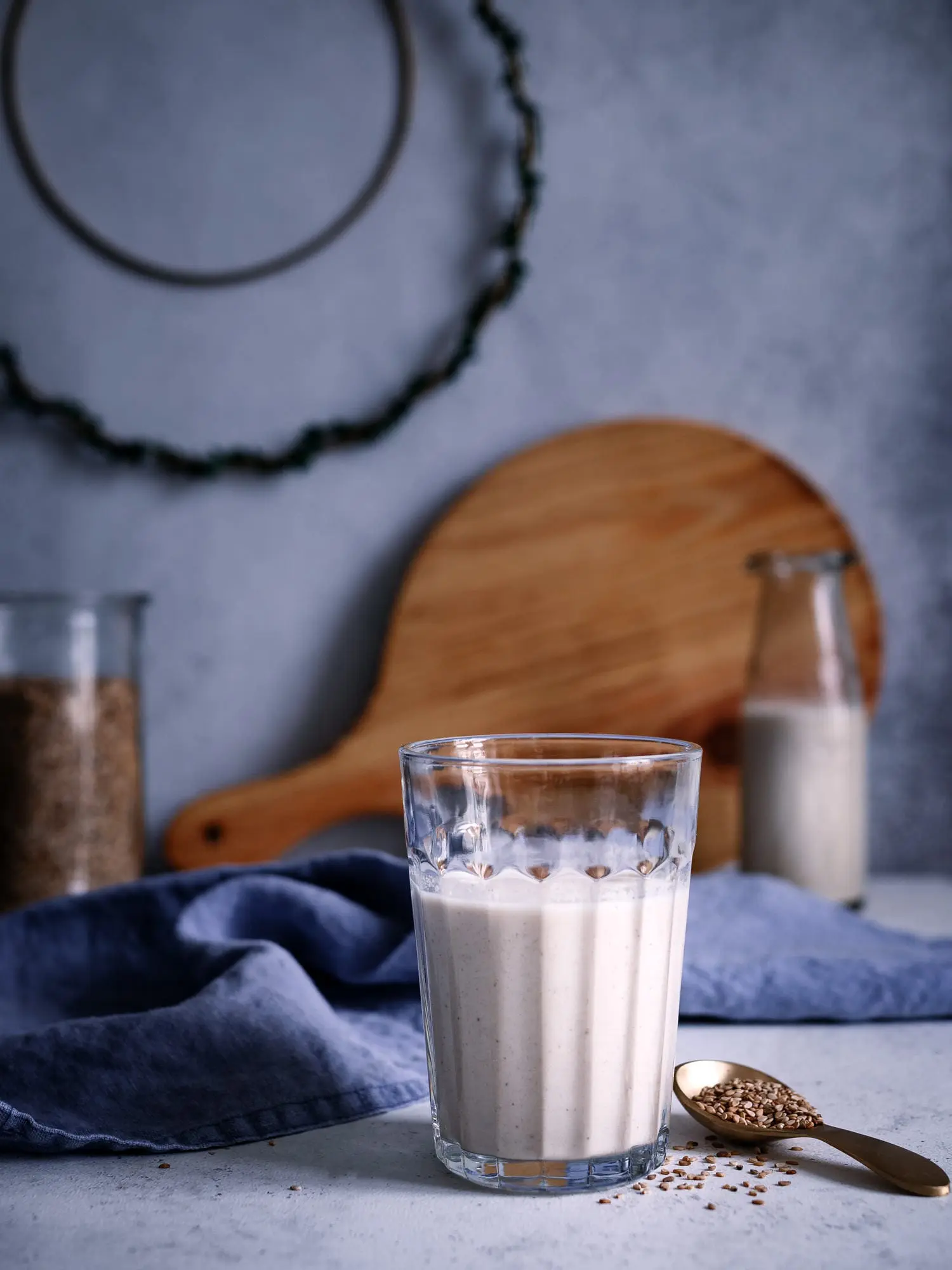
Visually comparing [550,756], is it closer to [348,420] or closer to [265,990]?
[265,990]

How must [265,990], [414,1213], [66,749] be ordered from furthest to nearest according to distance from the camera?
[66,749]
[265,990]
[414,1213]

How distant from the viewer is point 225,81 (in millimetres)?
1308

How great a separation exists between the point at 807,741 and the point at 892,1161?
61 cm

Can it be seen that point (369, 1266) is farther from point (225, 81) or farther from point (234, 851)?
point (225, 81)

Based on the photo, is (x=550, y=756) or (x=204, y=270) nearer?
(x=550, y=756)

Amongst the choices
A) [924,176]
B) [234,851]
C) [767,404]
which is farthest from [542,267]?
[234,851]

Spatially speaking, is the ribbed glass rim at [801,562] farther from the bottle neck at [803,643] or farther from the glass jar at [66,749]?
the glass jar at [66,749]

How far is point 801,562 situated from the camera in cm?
117

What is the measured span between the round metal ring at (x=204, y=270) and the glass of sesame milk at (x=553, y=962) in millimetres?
881

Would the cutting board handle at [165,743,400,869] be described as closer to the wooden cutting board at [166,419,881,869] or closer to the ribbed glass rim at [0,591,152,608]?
the wooden cutting board at [166,419,881,869]

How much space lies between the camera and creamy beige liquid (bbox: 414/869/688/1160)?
56 centimetres

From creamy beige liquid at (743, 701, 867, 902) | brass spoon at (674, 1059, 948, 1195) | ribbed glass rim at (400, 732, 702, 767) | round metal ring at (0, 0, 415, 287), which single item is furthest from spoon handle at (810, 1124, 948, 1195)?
round metal ring at (0, 0, 415, 287)

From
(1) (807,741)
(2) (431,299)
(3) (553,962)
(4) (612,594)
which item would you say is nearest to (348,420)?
(2) (431,299)

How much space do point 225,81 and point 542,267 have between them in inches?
15.4
